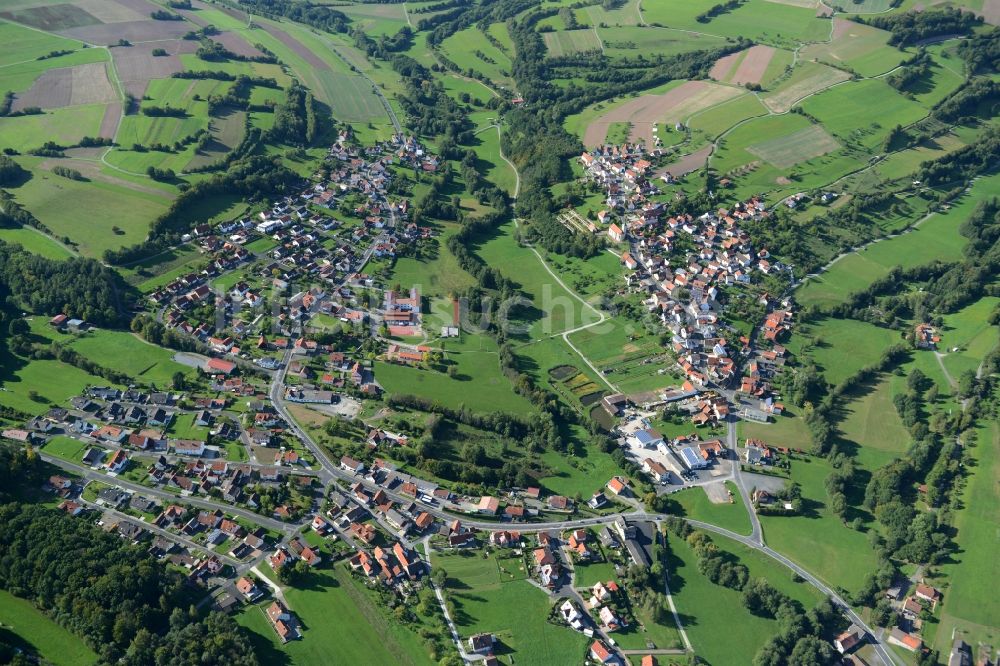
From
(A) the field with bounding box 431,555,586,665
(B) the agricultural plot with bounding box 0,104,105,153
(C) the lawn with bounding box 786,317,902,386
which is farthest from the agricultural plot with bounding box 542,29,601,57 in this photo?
(A) the field with bounding box 431,555,586,665

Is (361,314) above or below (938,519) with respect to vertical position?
above

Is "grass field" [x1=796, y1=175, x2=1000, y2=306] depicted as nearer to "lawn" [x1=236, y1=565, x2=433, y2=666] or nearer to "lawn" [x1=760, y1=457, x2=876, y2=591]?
"lawn" [x1=760, y1=457, x2=876, y2=591]

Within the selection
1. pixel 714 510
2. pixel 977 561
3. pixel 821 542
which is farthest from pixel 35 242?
pixel 977 561

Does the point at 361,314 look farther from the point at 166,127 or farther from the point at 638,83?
the point at 638,83

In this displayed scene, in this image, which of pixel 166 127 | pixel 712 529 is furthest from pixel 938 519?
pixel 166 127

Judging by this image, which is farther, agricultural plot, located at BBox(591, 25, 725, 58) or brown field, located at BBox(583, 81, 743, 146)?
agricultural plot, located at BBox(591, 25, 725, 58)

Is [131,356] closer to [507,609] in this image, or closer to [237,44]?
[507,609]
